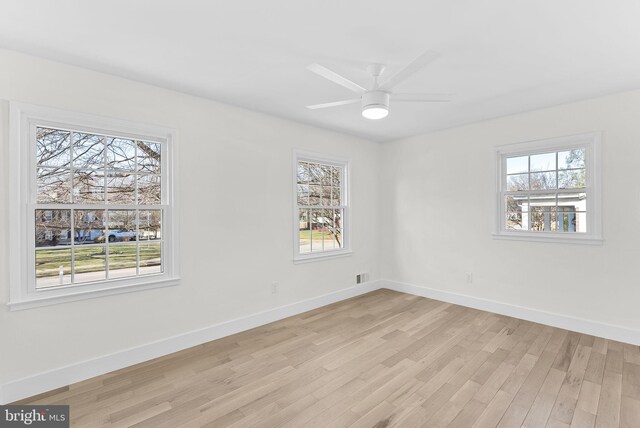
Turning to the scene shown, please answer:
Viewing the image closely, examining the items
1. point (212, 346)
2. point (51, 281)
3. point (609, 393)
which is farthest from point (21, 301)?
point (609, 393)

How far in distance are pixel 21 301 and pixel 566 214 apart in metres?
5.20

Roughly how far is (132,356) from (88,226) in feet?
3.90

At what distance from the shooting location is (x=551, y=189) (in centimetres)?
362

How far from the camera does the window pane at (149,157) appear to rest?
2.91 m

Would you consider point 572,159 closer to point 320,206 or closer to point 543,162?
point 543,162

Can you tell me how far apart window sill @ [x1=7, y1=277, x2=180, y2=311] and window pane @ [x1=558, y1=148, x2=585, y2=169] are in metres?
4.38

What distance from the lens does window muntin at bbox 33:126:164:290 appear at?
2.43m

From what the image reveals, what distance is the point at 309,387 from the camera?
2.38m

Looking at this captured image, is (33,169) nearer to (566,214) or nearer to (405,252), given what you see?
(405,252)

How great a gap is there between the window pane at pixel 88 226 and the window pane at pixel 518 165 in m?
4.56

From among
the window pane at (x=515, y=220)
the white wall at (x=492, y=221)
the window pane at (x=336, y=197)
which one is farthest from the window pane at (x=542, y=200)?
the window pane at (x=336, y=197)

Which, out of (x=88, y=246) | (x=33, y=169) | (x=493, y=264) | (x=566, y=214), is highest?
(x=33, y=169)

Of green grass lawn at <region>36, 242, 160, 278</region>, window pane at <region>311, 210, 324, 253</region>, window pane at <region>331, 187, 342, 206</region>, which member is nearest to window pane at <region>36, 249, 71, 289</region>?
green grass lawn at <region>36, 242, 160, 278</region>

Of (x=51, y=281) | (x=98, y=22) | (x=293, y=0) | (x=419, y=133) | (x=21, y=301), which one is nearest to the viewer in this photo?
(x=293, y=0)
